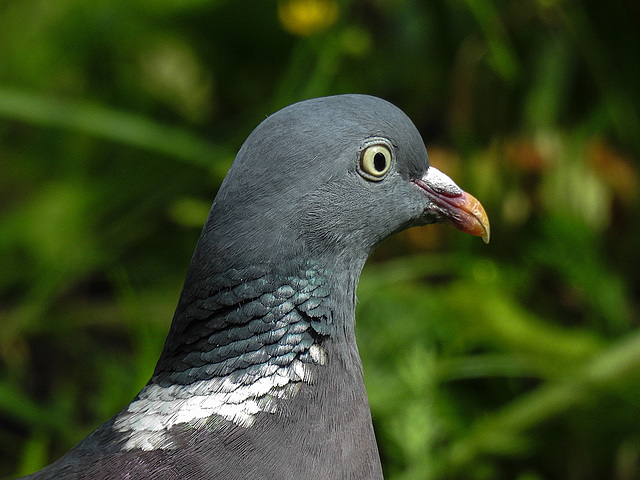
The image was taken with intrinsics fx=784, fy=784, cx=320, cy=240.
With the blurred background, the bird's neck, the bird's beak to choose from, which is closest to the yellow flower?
the blurred background

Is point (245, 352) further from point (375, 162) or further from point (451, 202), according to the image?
point (451, 202)

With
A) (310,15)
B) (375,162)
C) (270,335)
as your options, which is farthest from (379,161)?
(310,15)

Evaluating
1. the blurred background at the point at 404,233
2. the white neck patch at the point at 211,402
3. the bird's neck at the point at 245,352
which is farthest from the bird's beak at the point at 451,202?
the blurred background at the point at 404,233

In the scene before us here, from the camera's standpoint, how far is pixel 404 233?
338 centimetres

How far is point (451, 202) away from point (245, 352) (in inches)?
20.1

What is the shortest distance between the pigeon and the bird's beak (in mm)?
161

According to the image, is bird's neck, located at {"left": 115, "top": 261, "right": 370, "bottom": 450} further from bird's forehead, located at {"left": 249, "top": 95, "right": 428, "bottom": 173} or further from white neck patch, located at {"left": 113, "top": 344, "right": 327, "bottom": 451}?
bird's forehead, located at {"left": 249, "top": 95, "right": 428, "bottom": 173}

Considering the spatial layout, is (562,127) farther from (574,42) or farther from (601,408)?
(601,408)

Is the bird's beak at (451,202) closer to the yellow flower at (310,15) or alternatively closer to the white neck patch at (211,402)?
the white neck patch at (211,402)

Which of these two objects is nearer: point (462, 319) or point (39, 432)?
point (39, 432)

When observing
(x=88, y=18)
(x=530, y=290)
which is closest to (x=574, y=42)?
(x=530, y=290)

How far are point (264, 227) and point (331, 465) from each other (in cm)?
41

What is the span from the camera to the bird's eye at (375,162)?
1382 millimetres

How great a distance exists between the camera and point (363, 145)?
1.36m
